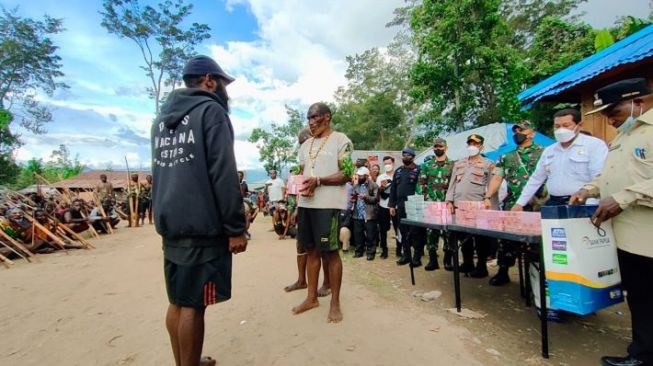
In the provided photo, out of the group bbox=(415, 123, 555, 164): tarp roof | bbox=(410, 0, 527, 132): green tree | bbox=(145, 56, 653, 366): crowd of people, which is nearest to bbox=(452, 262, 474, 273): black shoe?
bbox=(145, 56, 653, 366): crowd of people

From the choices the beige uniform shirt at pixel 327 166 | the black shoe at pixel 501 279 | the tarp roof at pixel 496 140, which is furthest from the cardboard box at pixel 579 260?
the tarp roof at pixel 496 140

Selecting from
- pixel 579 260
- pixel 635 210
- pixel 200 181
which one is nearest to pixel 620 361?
pixel 579 260

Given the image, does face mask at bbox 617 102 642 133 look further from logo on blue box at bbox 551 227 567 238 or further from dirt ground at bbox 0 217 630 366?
dirt ground at bbox 0 217 630 366

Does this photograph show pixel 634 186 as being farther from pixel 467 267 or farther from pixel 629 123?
pixel 467 267

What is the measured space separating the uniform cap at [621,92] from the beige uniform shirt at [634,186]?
0.53 feet

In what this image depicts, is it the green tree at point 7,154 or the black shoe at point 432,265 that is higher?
the green tree at point 7,154

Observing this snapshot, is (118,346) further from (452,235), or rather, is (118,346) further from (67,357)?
(452,235)

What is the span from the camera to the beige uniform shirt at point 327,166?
339cm

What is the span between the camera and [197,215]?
6.82 feet

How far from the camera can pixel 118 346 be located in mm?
2973

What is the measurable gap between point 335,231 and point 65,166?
49.5 metres

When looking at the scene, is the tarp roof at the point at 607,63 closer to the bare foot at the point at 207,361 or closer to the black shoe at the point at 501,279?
the black shoe at the point at 501,279

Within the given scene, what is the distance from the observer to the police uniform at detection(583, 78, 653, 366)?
88.7 inches

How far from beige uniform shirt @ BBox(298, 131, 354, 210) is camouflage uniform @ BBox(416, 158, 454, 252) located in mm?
2517
